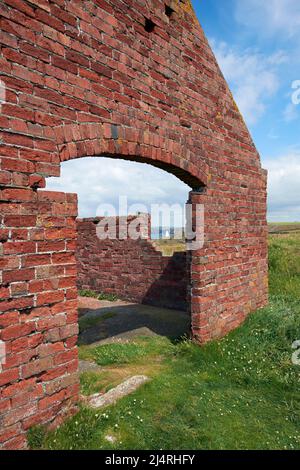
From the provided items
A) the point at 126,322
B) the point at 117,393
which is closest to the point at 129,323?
the point at 126,322

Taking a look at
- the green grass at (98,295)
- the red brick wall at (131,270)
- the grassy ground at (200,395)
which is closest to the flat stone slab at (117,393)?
the grassy ground at (200,395)

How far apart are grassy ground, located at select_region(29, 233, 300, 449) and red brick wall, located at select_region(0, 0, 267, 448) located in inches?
14.0

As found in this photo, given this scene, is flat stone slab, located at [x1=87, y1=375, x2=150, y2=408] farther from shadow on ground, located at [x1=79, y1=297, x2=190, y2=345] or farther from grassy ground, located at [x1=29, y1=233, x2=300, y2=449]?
shadow on ground, located at [x1=79, y1=297, x2=190, y2=345]

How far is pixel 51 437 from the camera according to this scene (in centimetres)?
271

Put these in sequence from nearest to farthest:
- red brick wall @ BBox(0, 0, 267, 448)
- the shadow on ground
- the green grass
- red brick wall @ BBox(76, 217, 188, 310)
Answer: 1. red brick wall @ BBox(0, 0, 267, 448)
2. the shadow on ground
3. red brick wall @ BBox(76, 217, 188, 310)
4. the green grass

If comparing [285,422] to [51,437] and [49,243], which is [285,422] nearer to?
[51,437]

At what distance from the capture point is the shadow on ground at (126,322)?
5.87 metres

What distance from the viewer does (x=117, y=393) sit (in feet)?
11.4

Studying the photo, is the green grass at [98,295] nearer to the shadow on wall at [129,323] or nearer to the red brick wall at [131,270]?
the red brick wall at [131,270]

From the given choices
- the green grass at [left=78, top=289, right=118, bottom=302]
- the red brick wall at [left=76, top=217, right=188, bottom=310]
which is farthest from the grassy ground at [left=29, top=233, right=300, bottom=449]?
the green grass at [left=78, top=289, right=118, bottom=302]

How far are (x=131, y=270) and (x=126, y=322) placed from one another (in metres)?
2.72

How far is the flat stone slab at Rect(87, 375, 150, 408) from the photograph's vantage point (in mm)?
3311

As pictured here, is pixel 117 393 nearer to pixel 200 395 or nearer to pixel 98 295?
pixel 200 395

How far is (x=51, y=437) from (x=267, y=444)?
1884 millimetres
